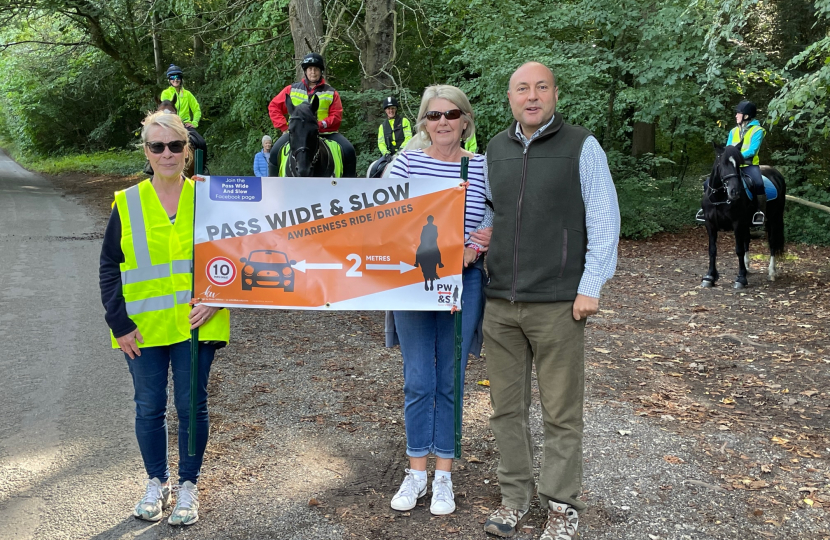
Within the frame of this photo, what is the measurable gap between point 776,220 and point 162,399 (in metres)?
11.3

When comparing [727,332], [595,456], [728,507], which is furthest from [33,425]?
[727,332]

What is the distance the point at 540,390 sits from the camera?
366cm

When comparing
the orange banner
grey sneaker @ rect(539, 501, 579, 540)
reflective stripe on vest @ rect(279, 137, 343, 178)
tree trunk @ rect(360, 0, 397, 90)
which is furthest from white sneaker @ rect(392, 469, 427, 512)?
tree trunk @ rect(360, 0, 397, 90)

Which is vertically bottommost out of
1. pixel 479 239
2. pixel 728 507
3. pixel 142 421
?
pixel 728 507

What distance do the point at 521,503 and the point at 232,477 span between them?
177cm

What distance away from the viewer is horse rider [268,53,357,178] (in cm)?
913

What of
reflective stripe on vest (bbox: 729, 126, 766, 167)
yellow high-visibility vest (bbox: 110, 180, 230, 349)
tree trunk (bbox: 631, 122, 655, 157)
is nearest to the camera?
yellow high-visibility vest (bbox: 110, 180, 230, 349)

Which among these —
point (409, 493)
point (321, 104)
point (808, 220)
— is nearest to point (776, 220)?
point (808, 220)

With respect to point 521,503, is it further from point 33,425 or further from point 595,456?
point 33,425

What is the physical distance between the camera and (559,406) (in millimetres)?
3541

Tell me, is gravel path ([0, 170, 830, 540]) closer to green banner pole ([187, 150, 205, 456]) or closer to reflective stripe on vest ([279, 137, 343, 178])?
green banner pole ([187, 150, 205, 456])

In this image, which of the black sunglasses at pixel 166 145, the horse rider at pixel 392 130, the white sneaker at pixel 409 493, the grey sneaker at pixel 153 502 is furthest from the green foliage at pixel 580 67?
the grey sneaker at pixel 153 502

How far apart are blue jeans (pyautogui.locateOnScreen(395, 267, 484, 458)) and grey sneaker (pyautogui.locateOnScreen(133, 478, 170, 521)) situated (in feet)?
4.50

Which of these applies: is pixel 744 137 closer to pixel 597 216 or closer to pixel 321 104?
pixel 321 104
